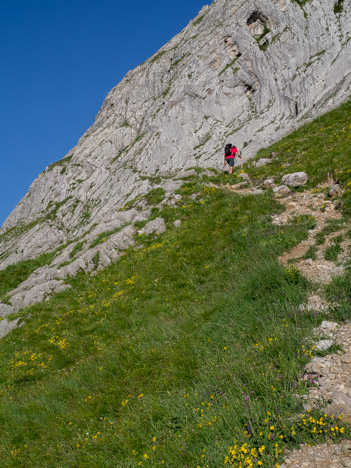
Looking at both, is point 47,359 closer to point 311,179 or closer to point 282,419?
point 282,419

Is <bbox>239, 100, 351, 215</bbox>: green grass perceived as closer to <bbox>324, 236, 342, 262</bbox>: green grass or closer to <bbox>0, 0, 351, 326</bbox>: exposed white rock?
<bbox>0, 0, 351, 326</bbox>: exposed white rock

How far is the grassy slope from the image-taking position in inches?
184

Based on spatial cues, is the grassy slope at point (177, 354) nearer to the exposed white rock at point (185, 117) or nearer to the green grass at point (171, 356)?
the green grass at point (171, 356)

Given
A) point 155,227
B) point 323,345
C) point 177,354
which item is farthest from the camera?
point 155,227

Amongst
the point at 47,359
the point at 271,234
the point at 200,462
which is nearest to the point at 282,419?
the point at 200,462

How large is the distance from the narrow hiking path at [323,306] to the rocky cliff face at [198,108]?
34.0 feet

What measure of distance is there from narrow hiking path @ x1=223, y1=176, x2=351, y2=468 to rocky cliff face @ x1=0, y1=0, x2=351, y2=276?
408 inches

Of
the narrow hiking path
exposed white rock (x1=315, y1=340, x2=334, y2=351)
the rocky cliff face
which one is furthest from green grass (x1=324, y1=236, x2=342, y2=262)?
the rocky cliff face

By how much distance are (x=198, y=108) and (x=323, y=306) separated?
9600 cm

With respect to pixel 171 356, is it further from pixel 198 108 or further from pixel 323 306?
pixel 198 108

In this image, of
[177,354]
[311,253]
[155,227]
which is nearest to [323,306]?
[311,253]

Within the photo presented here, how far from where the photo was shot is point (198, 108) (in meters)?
92.7

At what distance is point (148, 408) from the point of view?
591 cm

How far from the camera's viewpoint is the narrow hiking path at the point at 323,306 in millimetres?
3740
